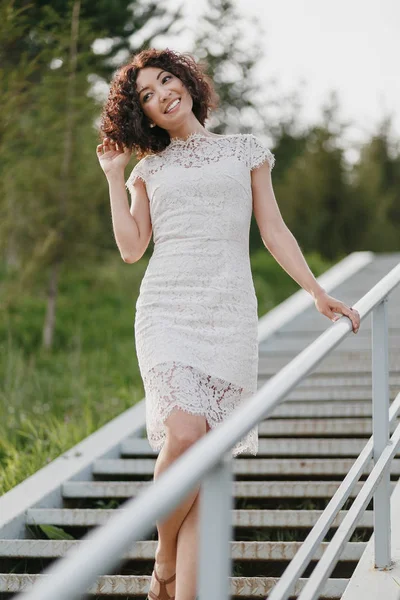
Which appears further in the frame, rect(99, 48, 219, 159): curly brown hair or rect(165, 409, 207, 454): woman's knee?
rect(99, 48, 219, 159): curly brown hair

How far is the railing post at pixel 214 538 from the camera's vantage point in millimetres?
1576

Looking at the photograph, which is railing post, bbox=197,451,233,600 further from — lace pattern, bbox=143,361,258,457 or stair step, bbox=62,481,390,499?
stair step, bbox=62,481,390,499

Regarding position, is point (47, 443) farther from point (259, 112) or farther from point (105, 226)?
point (259, 112)

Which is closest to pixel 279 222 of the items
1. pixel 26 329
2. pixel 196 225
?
pixel 196 225

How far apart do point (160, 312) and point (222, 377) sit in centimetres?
26

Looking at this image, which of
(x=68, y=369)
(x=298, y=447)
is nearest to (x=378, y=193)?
(x=68, y=369)

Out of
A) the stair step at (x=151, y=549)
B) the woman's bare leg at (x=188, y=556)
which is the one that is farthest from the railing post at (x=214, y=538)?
the stair step at (x=151, y=549)

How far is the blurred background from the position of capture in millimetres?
6578

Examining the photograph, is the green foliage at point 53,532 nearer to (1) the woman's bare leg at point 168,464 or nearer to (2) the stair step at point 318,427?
(1) the woman's bare leg at point 168,464

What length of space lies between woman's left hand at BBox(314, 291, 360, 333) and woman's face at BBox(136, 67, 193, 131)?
0.69 metres

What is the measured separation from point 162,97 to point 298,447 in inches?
90.6

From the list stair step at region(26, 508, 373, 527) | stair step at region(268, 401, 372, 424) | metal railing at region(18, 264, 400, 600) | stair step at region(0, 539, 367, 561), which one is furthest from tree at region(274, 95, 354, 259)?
metal railing at region(18, 264, 400, 600)

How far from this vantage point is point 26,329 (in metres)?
10.5

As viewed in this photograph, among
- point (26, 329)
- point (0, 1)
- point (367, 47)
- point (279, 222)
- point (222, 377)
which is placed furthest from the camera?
point (367, 47)
